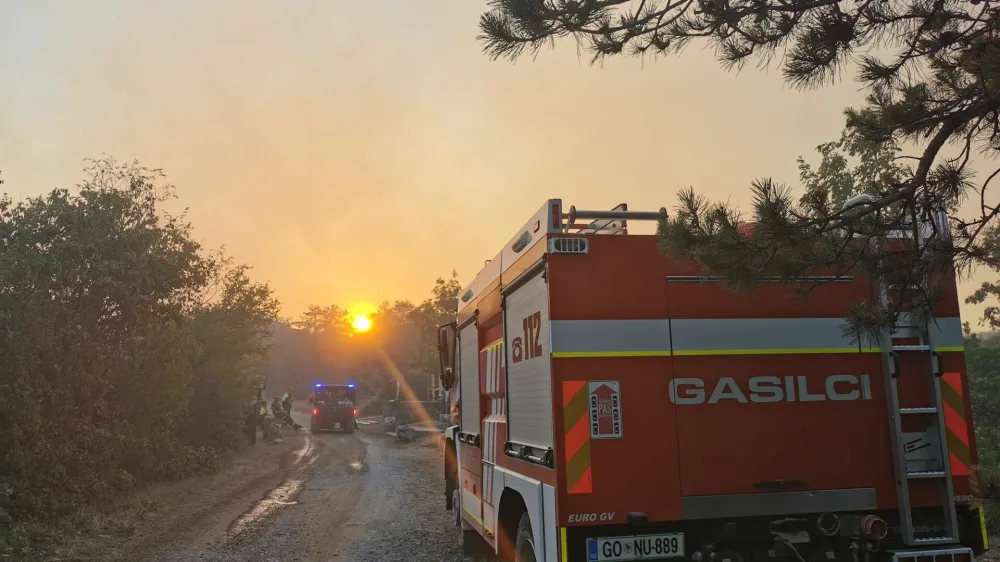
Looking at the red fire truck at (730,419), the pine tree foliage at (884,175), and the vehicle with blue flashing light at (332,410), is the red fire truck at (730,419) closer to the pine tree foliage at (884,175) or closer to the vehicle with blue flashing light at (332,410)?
the pine tree foliage at (884,175)

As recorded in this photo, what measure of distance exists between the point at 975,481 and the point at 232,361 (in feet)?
63.2

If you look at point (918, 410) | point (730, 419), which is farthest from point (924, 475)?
point (730, 419)

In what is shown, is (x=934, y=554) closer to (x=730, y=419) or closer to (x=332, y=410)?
(x=730, y=419)

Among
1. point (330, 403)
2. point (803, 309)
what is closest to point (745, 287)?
point (803, 309)

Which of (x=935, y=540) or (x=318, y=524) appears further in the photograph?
(x=318, y=524)

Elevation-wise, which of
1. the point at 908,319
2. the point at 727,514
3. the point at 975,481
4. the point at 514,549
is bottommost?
the point at 514,549

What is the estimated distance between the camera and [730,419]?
4.19 metres

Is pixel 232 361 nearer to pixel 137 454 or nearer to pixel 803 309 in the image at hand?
pixel 137 454

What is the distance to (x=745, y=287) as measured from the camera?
3781 millimetres

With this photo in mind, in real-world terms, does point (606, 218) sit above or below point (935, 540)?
above

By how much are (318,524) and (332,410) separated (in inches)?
927

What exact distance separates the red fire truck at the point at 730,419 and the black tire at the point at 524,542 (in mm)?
327

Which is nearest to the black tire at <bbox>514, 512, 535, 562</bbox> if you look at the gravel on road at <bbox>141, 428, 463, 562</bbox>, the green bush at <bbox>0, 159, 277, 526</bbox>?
the gravel on road at <bbox>141, 428, 463, 562</bbox>

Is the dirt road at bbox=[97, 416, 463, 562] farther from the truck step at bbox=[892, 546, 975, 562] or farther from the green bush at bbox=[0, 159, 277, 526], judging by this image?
the truck step at bbox=[892, 546, 975, 562]
